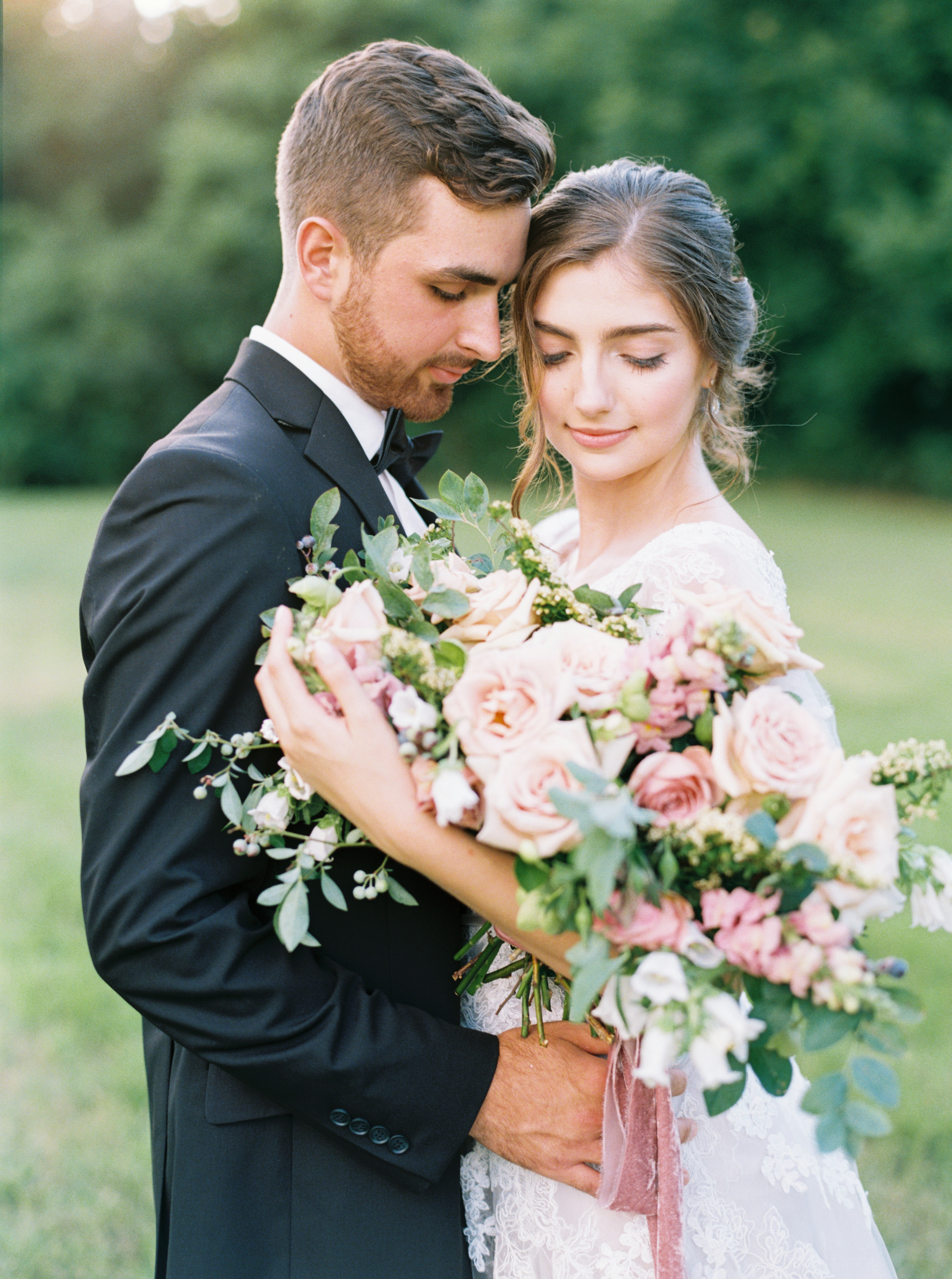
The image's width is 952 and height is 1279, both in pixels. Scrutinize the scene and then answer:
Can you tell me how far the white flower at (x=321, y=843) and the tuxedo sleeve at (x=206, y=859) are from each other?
184 millimetres

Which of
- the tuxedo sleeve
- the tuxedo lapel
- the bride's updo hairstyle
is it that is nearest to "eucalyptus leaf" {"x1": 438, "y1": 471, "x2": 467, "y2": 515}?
the tuxedo lapel

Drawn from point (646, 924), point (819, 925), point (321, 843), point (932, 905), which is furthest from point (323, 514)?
point (932, 905)

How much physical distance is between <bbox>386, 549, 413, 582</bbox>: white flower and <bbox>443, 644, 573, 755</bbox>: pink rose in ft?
0.90

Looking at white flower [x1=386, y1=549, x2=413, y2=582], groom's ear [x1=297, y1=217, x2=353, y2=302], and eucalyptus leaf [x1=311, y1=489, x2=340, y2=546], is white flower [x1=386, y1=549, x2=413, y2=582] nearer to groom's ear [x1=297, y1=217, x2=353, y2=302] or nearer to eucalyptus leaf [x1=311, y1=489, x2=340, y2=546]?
eucalyptus leaf [x1=311, y1=489, x2=340, y2=546]

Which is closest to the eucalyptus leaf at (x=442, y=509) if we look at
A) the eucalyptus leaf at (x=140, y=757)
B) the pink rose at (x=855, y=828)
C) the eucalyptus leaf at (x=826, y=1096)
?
the eucalyptus leaf at (x=140, y=757)

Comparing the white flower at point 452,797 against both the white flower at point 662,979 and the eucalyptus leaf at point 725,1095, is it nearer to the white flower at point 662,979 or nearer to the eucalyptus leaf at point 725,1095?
the white flower at point 662,979

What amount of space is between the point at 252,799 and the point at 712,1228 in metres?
1.17

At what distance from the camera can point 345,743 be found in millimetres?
1673

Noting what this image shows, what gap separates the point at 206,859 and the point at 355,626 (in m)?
0.51

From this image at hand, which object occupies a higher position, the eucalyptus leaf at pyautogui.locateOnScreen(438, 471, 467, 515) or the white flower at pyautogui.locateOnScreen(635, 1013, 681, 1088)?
the eucalyptus leaf at pyautogui.locateOnScreen(438, 471, 467, 515)

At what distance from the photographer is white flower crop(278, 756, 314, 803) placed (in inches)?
70.4

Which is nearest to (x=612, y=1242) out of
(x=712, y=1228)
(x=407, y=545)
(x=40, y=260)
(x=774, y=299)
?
(x=712, y=1228)

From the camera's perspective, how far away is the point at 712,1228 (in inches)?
83.9

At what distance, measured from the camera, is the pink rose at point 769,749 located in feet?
4.77
